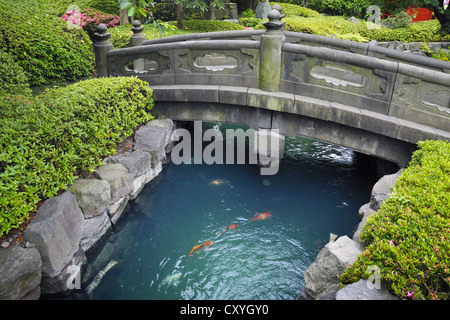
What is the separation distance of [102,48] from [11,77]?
80.6 inches

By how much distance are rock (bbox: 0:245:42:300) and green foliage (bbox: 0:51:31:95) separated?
3999 millimetres

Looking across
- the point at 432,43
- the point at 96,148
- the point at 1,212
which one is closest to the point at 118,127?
the point at 96,148

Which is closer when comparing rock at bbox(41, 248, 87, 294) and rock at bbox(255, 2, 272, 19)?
rock at bbox(41, 248, 87, 294)

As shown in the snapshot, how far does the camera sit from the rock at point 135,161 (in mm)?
6758

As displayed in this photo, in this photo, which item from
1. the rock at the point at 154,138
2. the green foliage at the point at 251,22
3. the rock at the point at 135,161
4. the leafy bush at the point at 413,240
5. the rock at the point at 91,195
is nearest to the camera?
the leafy bush at the point at 413,240

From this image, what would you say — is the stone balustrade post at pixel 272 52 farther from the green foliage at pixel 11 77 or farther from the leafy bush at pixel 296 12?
the leafy bush at pixel 296 12

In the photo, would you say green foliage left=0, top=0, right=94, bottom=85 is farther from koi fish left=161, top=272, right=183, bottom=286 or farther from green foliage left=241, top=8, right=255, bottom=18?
green foliage left=241, top=8, right=255, bottom=18

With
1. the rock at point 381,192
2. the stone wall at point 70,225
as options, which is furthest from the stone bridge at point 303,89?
the stone wall at point 70,225

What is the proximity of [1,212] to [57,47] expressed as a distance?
6.12 metres

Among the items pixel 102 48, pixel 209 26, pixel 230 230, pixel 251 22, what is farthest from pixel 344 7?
pixel 230 230

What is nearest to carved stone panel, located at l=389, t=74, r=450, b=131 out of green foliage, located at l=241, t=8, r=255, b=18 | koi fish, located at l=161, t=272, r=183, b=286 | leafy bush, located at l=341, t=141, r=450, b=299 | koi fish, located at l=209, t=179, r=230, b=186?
leafy bush, located at l=341, t=141, r=450, b=299

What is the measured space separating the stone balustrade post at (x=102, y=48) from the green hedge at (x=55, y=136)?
1264mm

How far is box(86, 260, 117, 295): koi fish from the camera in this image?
5.24 metres

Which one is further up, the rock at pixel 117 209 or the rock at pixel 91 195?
→ the rock at pixel 91 195
